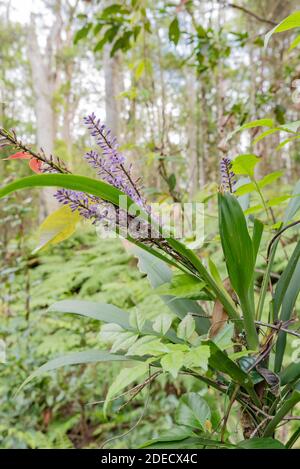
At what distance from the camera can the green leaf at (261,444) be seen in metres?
0.40

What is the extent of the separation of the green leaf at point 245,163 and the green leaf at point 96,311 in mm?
241

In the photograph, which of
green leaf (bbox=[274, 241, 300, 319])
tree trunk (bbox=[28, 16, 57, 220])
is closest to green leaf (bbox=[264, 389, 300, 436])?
green leaf (bbox=[274, 241, 300, 319])

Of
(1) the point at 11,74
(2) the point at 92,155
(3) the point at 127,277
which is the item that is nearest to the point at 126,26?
(2) the point at 92,155

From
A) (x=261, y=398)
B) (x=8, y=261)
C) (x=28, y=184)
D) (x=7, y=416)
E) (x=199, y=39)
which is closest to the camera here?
(x=28, y=184)

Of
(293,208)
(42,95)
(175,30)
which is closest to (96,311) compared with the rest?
(293,208)

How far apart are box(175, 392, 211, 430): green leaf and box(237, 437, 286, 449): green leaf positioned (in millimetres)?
76

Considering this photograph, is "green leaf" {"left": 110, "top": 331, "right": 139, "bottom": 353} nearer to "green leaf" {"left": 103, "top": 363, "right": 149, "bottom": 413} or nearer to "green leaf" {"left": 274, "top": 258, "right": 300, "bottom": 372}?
"green leaf" {"left": 103, "top": 363, "right": 149, "bottom": 413}

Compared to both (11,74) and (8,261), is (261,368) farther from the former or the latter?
(11,74)

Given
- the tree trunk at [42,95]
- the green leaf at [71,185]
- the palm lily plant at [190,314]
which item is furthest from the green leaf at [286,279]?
the tree trunk at [42,95]

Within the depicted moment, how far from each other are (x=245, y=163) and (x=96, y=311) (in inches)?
10.4

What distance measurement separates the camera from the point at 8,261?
2615mm

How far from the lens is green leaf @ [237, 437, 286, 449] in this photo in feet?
1.32

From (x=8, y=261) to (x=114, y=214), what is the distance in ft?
7.84

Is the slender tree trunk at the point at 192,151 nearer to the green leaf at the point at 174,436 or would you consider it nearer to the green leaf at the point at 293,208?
the green leaf at the point at 293,208
